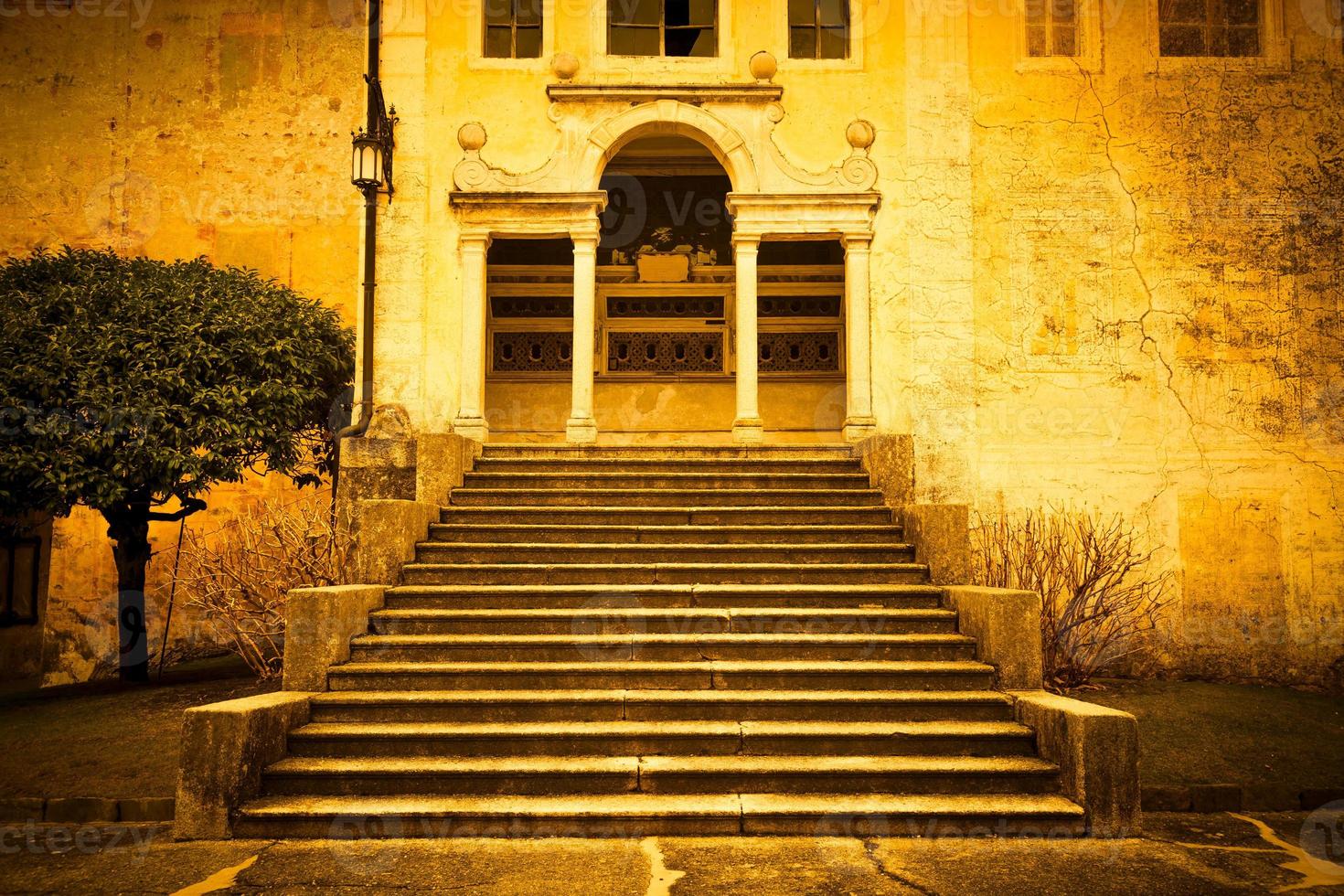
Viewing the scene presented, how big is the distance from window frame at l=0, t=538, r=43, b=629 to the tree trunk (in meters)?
5.07

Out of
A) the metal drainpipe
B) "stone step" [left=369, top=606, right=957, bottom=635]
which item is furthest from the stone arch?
"stone step" [left=369, top=606, right=957, bottom=635]

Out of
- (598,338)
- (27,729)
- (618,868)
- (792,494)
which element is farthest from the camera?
(598,338)

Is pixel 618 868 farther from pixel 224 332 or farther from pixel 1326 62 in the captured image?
pixel 1326 62

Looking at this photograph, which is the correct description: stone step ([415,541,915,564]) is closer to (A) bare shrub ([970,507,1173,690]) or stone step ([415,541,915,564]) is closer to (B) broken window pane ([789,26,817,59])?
(A) bare shrub ([970,507,1173,690])

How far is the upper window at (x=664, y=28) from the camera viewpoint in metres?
9.85

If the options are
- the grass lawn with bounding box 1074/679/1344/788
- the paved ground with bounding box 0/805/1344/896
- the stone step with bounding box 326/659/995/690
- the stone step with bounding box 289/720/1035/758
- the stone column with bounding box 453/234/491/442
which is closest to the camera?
the paved ground with bounding box 0/805/1344/896

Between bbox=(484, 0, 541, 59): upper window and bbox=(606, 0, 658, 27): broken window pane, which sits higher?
bbox=(606, 0, 658, 27): broken window pane

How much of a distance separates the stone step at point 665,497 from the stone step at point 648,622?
1539mm

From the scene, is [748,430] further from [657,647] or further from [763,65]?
[763,65]

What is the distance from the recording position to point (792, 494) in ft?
25.3

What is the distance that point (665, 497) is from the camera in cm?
772

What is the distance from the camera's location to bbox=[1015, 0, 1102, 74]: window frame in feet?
31.3

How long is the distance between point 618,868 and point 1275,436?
324 inches

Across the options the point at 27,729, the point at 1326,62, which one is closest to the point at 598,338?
the point at 27,729
